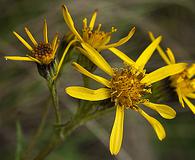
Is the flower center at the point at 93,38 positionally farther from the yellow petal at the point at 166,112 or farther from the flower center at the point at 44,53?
the yellow petal at the point at 166,112

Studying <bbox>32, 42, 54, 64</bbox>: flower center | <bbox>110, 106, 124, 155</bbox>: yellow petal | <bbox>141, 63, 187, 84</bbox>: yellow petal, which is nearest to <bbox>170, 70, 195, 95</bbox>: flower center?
<bbox>141, 63, 187, 84</bbox>: yellow petal

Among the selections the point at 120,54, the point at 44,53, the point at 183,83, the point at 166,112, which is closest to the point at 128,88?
the point at 120,54

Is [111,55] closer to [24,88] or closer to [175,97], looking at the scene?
[24,88]

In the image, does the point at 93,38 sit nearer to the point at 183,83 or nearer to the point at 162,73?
the point at 162,73

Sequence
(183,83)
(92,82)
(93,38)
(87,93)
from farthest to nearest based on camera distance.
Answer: (92,82)
(183,83)
(93,38)
(87,93)

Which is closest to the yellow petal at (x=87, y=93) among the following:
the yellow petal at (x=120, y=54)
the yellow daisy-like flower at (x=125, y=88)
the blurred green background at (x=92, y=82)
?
the yellow daisy-like flower at (x=125, y=88)

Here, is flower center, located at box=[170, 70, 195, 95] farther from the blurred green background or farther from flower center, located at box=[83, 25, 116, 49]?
the blurred green background
